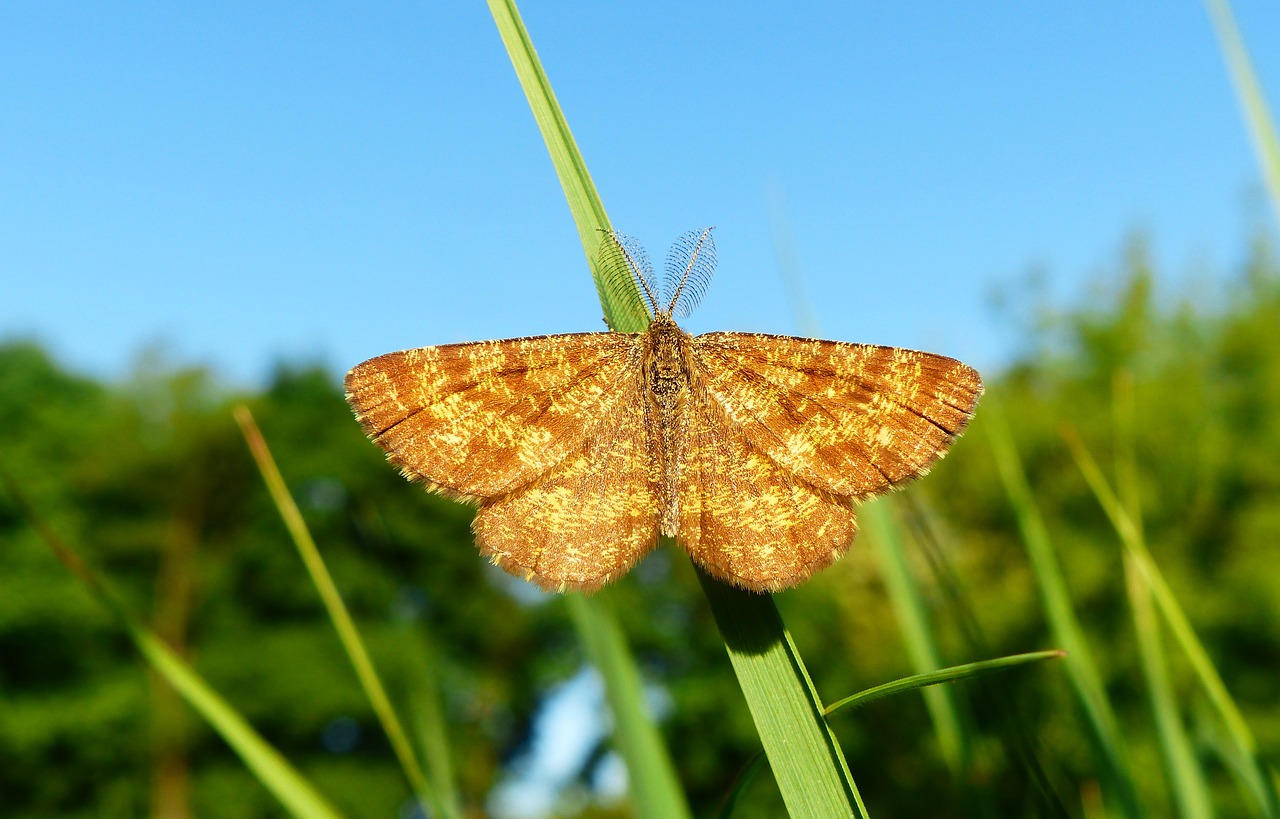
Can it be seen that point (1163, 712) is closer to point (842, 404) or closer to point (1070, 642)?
point (1070, 642)

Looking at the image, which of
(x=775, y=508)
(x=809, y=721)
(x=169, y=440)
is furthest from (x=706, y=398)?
(x=169, y=440)

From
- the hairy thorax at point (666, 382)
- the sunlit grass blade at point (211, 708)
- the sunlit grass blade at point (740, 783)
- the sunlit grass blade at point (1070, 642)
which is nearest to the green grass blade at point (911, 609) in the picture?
the sunlit grass blade at point (1070, 642)

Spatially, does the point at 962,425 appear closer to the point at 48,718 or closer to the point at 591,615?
the point at 591,615

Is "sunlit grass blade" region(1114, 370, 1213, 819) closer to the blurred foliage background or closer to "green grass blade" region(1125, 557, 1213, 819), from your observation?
"green grass blade" region(1125, 557, 1213, 819)

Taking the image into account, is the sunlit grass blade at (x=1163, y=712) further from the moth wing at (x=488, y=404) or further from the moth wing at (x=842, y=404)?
the moth wing at (x=488, y=404)

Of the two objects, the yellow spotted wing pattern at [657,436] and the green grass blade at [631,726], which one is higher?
the yellow spotted wing pattern at [657,436]

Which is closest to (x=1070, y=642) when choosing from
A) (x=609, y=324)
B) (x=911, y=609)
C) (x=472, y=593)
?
(x=911, y=609)

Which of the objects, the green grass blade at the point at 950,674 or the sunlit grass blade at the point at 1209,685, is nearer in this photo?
the green grass blade at the point at 950,674

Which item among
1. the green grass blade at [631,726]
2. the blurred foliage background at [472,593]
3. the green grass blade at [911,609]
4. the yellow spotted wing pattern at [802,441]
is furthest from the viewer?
the blurred foliage background at [472,593]
